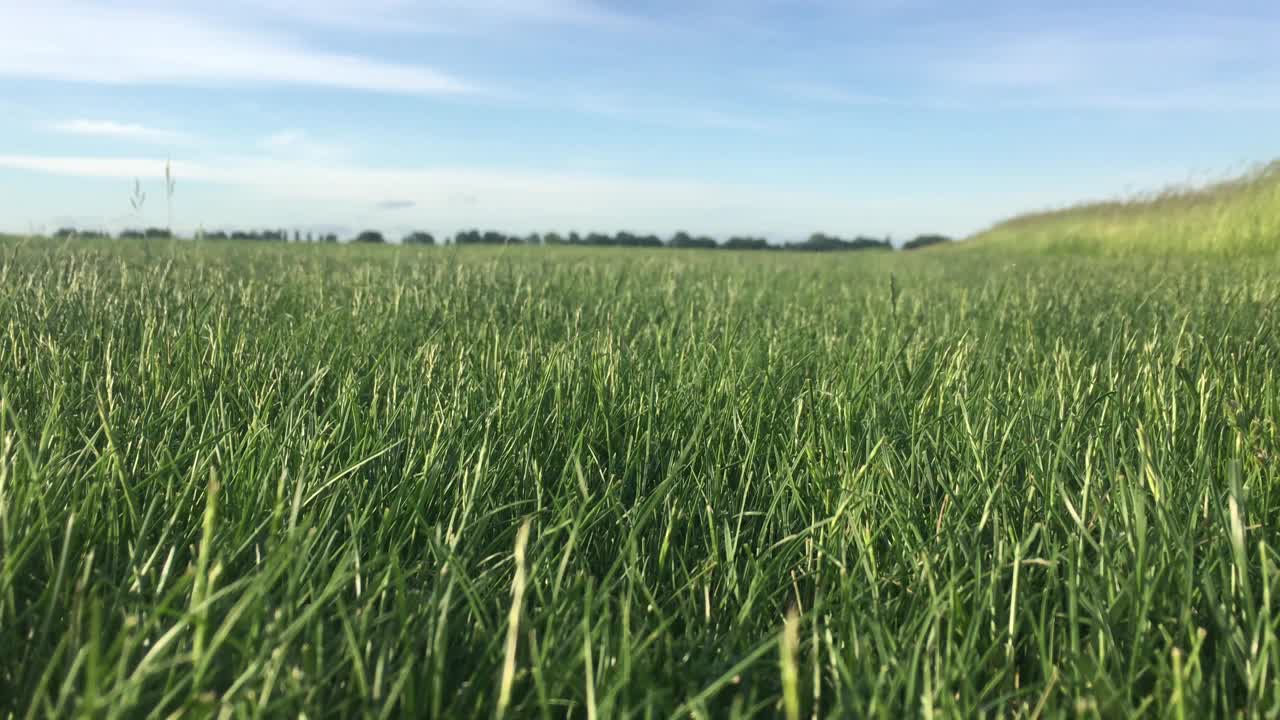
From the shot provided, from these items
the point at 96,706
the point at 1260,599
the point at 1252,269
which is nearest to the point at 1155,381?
the point at 1260,599

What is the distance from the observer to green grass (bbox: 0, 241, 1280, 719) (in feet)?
2.55

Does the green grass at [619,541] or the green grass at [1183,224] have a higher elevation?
the green grass at [1183,224]

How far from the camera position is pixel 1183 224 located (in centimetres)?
1159

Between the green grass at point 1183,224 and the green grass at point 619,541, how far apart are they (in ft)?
30.9

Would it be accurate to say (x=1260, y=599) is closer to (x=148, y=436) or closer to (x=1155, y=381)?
(x=1155, y=381)

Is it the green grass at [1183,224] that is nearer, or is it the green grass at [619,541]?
the green grass at [619,541]

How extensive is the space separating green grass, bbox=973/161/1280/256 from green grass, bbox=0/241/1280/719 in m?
9.43

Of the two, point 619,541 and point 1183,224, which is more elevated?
point 1183,224

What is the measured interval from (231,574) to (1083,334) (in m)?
2.83

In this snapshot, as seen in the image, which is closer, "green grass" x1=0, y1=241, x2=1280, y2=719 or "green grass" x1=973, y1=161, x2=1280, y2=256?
"green grass" x1=0, y1=241, x2=1280, y2=719

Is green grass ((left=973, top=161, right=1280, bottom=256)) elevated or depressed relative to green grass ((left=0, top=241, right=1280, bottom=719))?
elevated

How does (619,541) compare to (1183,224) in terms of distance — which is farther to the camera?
(1183,224)

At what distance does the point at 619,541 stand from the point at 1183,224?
13259 mm

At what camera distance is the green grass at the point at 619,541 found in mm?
778
